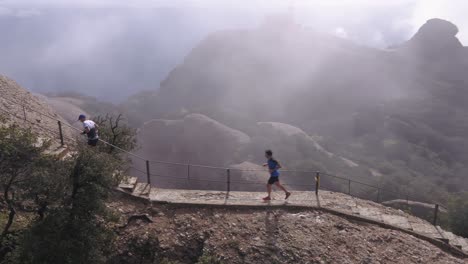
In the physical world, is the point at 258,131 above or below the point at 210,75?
below

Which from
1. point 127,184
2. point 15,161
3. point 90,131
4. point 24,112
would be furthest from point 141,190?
point 24,112

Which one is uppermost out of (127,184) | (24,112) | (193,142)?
(193,142)

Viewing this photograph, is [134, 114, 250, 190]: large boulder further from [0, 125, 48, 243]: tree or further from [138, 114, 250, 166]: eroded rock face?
[0, 125, 48, 243]: tree

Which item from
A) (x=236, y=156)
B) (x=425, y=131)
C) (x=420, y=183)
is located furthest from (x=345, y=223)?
(x=425, y=131)

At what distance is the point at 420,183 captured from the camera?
5678 centimetres

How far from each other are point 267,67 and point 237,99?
59.0 feet

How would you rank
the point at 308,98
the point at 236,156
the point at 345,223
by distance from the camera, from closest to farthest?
the point at 345,223 < the point at 236,156 < the point at 308,98

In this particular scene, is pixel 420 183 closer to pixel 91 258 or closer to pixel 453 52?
pixel 91 258

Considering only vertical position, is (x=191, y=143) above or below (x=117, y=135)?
above

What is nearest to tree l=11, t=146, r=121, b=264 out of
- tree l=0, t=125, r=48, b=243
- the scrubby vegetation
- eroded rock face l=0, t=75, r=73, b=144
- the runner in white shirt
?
the scrubby vegetation

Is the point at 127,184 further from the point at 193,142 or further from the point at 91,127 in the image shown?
the point at 193,142

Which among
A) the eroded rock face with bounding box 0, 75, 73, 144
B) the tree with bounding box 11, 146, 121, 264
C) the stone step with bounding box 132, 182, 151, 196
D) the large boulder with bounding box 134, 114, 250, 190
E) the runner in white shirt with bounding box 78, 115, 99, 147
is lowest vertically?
the tree with bounding box 11, 146, 121, 264

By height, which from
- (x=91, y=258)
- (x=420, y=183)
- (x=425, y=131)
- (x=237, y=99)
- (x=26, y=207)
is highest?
(x=237, y=99)

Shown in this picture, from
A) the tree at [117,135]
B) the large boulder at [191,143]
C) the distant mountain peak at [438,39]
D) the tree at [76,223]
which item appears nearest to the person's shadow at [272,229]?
the tree at [76,223]
